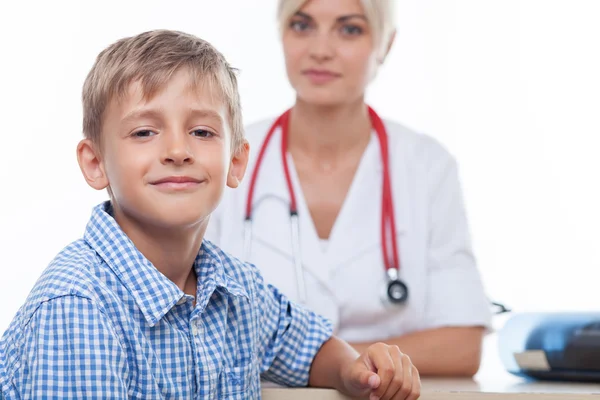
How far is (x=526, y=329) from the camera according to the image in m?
1.24

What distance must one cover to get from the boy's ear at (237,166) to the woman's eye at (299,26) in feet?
1.51

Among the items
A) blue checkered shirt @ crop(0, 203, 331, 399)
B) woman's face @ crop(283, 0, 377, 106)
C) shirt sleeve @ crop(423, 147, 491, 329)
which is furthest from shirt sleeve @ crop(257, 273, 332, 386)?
woman's face @ crop(283, 0, 377, 106)

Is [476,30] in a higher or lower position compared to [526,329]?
higher

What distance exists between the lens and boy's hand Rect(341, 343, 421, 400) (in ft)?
3.34

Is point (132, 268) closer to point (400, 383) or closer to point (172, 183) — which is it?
point (172, 183)

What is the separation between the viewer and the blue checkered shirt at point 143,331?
34.5 inches

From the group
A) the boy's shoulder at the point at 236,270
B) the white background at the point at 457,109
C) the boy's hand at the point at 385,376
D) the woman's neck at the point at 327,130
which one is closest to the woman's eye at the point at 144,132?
the boy's shoulder at the point at 236,270

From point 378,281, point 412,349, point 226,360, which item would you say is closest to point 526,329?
point 412,349

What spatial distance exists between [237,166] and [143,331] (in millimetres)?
274

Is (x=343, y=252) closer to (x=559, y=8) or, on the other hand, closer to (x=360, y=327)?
(x=360, y=327)

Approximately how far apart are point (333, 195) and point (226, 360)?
590 mm

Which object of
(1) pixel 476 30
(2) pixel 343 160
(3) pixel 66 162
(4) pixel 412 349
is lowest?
(4) pixel 412 349

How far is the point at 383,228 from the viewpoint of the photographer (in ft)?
5.08

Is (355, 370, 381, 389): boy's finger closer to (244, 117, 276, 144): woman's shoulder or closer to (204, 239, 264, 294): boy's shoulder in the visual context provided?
(204, 239, 264, 294): boy's shoulder
